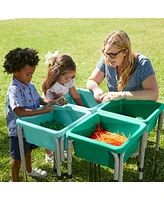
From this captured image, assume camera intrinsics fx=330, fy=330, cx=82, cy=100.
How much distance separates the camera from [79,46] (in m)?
9.00

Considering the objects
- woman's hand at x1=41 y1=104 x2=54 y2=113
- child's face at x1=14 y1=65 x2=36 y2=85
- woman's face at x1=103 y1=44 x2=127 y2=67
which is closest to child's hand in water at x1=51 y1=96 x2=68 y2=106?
woman's hand at x1=41 y1=104 x2=54 y2=113

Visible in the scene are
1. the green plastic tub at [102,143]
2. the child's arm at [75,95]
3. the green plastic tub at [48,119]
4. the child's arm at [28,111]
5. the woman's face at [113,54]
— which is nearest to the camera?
the green plastic tub at [102,143]

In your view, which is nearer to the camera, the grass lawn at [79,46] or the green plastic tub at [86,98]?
the green plastic tub at [86,98]

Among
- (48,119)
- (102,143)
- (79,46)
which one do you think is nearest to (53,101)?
(48,119)

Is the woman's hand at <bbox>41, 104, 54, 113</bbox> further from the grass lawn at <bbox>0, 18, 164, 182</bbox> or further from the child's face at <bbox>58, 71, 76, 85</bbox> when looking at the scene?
the grass lawn at <bbox>0, 18, 164, 182</bbox>

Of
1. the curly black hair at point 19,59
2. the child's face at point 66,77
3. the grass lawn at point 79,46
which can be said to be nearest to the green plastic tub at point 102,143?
the child's face at point 66,77

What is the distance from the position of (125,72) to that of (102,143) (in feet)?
3.09

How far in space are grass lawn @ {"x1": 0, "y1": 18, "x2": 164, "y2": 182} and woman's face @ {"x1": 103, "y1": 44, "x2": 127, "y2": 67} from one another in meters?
1.11

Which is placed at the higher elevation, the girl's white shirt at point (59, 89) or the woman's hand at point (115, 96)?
the girl's white shirt at point (59, 89)

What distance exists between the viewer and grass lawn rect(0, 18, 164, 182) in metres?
3.24

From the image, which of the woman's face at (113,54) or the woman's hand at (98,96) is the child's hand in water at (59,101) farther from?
the woman's face at (113,54)

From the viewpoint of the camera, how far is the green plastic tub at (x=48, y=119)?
2291 millimetres

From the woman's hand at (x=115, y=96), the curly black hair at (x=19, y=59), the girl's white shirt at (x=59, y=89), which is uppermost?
the curly black hair at (x=19, y=59)

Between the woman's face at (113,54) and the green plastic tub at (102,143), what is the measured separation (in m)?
0.48
